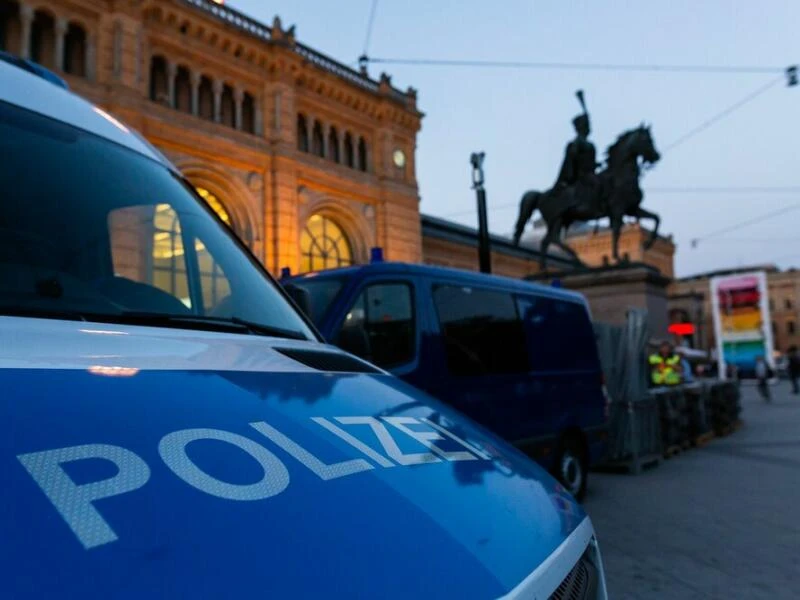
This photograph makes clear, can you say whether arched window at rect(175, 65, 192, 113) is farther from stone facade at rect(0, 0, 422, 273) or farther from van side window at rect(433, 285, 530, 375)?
van side window at rect(433, 285, 530, 375)

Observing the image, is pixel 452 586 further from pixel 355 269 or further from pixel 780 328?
pixel 780 328

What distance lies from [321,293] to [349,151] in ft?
71.2

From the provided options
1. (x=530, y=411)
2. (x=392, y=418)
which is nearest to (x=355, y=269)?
(x=530, y=411)

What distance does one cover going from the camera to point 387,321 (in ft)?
16.5

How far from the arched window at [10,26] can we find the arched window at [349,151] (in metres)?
12.0

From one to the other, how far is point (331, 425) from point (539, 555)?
0.54 meters

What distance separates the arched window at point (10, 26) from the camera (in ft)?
54.7

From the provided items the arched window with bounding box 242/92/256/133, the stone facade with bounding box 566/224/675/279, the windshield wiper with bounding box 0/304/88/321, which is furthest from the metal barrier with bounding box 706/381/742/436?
the stone facade with bounding box 566/224/675/279

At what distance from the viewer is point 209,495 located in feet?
3.32

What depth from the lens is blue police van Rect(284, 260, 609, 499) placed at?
4977mm

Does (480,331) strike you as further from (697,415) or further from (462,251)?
(462,251)

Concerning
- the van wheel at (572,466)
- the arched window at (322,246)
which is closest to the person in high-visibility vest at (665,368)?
the van wheel at (572,466)

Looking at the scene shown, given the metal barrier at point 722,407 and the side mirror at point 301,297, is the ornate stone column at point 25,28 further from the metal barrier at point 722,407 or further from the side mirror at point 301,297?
the metal barrier at point 722,407

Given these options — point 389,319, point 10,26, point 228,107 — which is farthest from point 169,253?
point 228,107
